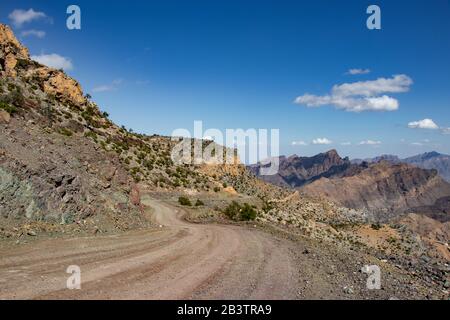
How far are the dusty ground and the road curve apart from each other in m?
0.03

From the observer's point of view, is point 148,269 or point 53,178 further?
point 53,178

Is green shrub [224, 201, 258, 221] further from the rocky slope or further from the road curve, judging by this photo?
the road curve

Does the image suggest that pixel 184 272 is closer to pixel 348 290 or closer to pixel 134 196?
pixel 348 290

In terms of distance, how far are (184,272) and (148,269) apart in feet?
4.08

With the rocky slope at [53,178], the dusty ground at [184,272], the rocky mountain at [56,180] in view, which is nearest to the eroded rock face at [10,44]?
the rocky slope at [53,178]

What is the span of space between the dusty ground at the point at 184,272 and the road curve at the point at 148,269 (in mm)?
25

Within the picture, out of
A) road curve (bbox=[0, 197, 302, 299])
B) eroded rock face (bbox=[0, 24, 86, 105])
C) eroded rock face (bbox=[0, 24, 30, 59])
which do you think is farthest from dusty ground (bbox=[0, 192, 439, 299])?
eroded rock face (bbox=[0, 24, 30, 59])

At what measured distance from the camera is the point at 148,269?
42.3ft

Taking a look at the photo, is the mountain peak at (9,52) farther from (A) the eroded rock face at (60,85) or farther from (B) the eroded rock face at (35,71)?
(A) the eroded rock face at (60,85)

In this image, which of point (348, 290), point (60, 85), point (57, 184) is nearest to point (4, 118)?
point (57, 184)

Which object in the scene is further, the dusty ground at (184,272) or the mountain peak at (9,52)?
the mountain peak at (9,52)

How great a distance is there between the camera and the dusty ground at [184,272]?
34.2ft
